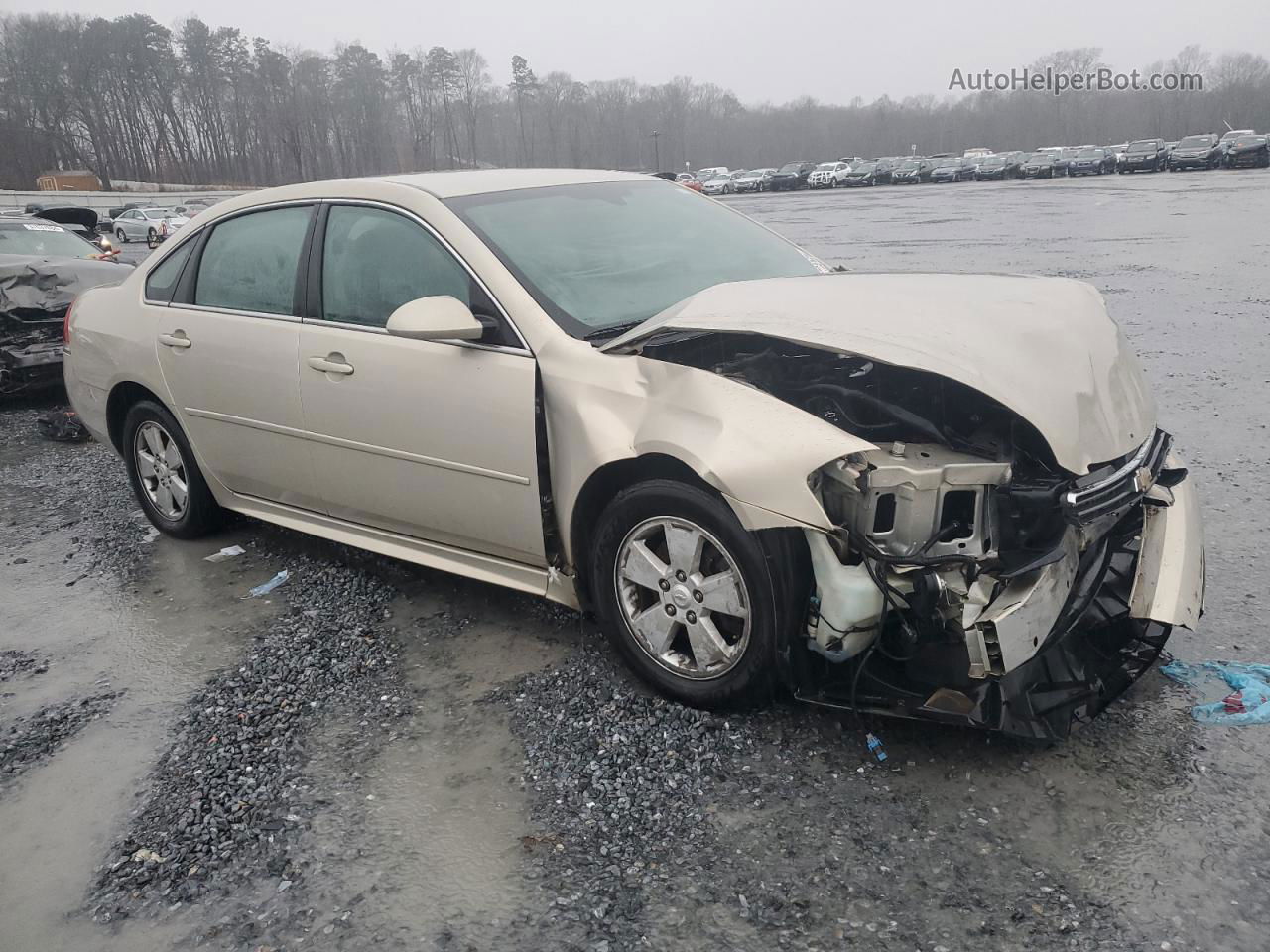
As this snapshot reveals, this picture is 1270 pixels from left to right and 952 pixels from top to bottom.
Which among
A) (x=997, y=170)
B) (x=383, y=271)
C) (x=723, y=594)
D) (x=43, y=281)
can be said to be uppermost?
(x=383, y=271)

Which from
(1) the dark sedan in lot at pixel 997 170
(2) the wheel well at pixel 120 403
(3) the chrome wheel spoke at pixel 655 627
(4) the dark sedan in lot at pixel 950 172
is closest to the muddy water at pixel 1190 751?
(3) the chrome wheel spoke at pixel 655 627

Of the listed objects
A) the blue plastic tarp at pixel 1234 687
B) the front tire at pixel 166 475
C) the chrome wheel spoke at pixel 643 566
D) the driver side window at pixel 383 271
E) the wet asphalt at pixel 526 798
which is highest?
the driver side window at pixel 383 271

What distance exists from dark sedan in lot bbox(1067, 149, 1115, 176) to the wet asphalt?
1900 inches

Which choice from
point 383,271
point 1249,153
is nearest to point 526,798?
point 383,271

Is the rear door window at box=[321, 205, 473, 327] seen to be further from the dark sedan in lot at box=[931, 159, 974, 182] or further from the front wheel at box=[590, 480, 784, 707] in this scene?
the dark sedan in lot at box=[931, 159, 974, 182]

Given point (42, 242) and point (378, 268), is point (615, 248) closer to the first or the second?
point (378, 268)

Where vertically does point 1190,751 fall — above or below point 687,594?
below

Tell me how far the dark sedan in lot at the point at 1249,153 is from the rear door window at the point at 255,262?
155ft

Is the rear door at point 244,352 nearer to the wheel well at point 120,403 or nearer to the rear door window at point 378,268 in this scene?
the rear door window at point 378,268

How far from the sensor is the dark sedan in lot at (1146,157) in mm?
Result: 45188

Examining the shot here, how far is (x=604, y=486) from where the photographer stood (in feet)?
10.7

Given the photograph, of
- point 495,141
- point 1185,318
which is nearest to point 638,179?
point 1185,318

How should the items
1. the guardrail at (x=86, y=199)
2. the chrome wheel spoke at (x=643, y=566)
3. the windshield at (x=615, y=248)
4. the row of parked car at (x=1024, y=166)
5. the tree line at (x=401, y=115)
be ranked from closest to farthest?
the chrome wheel spoke at (x=643, y=566)
the windshield at (x=615, y=248)
the row of parked car at (x=1024, y=166)
the guardrail at (x=86, y=199)
the tree line at (x=401, y=115)

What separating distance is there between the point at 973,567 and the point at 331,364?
254cm
